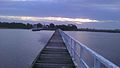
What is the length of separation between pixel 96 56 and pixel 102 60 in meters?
0.74

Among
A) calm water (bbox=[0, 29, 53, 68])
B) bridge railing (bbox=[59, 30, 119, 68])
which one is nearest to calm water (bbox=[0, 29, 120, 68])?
calm water (bbox=[0, 29, 53, 68])

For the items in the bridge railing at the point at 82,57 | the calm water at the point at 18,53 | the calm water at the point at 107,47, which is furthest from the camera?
the calm water at the point at 107,47

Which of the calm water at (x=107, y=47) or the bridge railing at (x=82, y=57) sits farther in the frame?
the calm water at (x=107, y=47)

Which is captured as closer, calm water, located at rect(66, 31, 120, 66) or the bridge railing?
the bridge railing

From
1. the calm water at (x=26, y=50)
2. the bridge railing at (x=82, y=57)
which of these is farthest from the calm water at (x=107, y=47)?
the bridge railing at (x=82, y=57)

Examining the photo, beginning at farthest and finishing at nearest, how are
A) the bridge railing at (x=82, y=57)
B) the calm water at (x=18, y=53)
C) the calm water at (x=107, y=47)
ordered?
the calm water at (x=107, y=47), the calm water at (x=18, y=53), the bridge railing at (x=82, y=57)

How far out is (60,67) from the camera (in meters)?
13.3

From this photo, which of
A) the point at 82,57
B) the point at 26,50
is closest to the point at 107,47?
the point at 26,50

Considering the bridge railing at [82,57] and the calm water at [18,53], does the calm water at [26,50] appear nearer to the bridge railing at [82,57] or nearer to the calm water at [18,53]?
the calm water at [18,53]

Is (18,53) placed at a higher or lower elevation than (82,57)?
lower

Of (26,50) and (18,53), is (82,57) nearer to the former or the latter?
(18,53)

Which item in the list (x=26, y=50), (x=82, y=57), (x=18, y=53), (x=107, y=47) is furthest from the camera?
(x=107, y=47)

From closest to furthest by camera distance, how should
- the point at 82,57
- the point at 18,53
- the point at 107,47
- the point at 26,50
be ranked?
the point at 82,57 → the point at 18,53 → the point at 26,50 → the point at 107,47

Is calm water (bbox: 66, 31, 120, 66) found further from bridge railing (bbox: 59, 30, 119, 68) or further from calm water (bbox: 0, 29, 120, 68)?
bridge railing (bbox: 59, 30, 119, 68)
